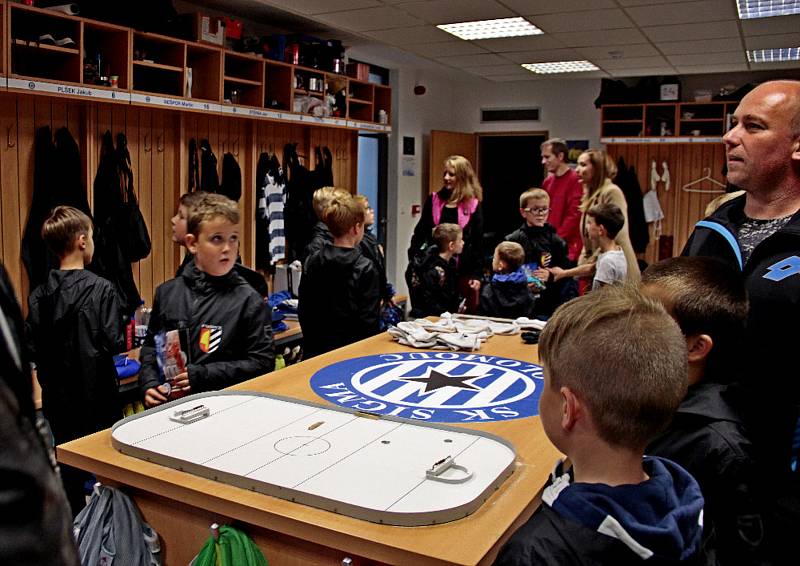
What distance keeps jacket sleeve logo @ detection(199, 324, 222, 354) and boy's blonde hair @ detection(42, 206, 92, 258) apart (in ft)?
3.80

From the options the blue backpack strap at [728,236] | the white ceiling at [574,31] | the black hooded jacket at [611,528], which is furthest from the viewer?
the white ceiling at [574,31]

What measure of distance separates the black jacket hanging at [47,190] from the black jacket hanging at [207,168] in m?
1.17

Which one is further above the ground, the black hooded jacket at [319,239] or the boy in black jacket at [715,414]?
the black hooded jacket at [319,239]

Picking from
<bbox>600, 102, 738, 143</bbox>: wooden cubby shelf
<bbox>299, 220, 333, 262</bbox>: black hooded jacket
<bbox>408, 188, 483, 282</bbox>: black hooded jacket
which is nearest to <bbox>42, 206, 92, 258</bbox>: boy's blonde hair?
<bbox>299, 220, 333, 262</bbox>: black hooded jacket

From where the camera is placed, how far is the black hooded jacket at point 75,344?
3510 mm

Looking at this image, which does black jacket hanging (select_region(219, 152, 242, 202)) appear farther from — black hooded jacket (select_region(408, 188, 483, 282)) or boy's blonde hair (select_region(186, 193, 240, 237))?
boy's blonde hair (select_region(186, 193, 240, 237))

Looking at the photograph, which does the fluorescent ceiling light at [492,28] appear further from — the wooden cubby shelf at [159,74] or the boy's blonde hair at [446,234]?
the boy's blonde hair at [446,234]

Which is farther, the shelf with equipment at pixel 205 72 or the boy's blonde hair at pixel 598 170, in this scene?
the shelf with equipment at pixel 205 72

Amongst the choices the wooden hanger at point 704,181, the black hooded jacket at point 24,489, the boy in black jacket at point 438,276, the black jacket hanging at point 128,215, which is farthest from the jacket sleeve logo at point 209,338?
the wooden hanger at point 704,181

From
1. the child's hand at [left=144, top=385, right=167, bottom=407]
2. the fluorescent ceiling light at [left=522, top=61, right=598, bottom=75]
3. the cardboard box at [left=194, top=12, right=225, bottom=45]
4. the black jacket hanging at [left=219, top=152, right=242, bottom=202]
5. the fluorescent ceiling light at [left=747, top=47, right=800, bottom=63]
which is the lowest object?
the child's hand at [left=144, top=385, right=167, bottom=407]

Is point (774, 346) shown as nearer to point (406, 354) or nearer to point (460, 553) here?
point (460, 553)

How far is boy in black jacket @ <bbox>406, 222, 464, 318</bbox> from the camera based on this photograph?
505 centimetres

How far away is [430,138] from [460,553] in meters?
8.85

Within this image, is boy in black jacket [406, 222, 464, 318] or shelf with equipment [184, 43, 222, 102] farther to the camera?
shelf with equipment [184, 43, 222, 102]
